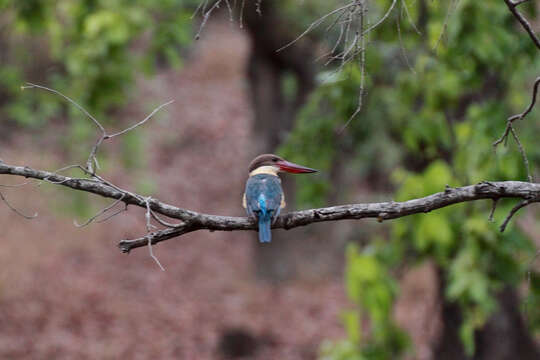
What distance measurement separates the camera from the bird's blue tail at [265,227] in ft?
11.3

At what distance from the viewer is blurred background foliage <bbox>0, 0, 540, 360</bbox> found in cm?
527

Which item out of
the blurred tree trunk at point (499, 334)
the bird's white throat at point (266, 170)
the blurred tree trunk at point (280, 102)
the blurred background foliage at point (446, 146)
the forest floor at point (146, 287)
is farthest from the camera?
the blurred tree trunk at point (280, 102)

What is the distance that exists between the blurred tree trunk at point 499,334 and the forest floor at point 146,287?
9.96 ft

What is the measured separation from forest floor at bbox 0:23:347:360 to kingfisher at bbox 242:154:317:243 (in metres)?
6.08

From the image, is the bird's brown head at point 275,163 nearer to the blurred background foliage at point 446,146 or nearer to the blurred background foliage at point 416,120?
the blurred background foliage at point 416,120

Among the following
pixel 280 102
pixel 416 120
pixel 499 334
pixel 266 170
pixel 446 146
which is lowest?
pixel 499 334

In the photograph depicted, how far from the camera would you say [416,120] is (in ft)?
19.4

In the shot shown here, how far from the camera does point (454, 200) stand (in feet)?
9.86

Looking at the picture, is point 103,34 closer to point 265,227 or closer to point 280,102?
point 265,227

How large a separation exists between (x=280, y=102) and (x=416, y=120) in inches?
226

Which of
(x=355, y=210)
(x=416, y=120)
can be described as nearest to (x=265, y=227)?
(x=355, y=210)

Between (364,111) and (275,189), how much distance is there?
2889 mm

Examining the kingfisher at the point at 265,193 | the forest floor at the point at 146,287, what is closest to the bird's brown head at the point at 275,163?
the kingfisher at the point at 265,193

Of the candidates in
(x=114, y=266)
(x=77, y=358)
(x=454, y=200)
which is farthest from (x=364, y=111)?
(x=114, y=266)
